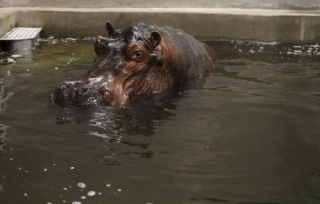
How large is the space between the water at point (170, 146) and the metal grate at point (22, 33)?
270cm

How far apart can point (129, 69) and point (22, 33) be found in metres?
4.91

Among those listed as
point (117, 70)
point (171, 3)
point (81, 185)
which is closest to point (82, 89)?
point (117, 70)

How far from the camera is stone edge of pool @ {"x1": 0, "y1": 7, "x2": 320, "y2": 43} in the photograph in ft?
34.8

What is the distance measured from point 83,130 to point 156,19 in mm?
6368

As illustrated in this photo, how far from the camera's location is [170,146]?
177 inches

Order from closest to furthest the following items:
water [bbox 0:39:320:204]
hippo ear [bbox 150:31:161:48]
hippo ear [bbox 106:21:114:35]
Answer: water [bbox 0:39:320:204] < hippo ear [bbox 150:31:161:48] < hippo ear [bbox 106:21:114:35]

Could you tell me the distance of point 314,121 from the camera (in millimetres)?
5266

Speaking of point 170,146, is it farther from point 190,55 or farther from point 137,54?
point 190,55

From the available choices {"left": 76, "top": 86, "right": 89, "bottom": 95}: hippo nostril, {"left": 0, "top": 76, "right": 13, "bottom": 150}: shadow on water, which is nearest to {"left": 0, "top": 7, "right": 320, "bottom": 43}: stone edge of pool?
{"left": 0, "top": 76, "right": 13, "bottom": 150}: shadow on water

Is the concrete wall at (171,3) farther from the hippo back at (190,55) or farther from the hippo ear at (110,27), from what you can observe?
the hippo ear at (110,27)

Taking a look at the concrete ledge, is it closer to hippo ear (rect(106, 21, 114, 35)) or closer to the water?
the water

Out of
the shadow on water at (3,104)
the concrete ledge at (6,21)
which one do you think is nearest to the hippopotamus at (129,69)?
the shadow on water at (3,104)

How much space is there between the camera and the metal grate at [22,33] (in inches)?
383

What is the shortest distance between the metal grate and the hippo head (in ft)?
12.1
